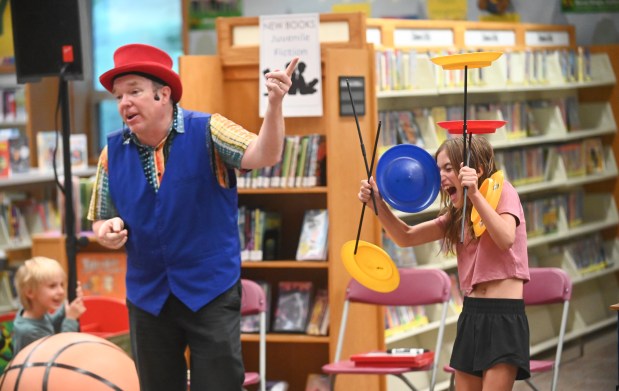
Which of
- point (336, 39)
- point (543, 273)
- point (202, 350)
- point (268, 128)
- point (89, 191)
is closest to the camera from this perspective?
point (268, 128)

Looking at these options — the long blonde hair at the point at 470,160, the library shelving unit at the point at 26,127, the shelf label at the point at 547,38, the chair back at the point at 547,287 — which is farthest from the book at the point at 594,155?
the long blonde hair at the point at 470,160

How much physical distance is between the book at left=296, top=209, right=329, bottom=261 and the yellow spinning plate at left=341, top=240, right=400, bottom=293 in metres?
2.11

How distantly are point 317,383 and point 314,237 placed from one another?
2.65 feet

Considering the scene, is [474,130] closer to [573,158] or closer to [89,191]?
[89,191]

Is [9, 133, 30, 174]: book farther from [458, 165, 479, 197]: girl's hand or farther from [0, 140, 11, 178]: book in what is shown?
[458, 165, 479, 197]: girl's hand

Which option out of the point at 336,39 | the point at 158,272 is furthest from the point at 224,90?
the point at 158,272

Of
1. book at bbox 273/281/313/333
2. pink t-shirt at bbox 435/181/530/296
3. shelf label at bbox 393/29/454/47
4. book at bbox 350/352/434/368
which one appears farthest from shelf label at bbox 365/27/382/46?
pink t-shirt at bbox 435/181/530/296

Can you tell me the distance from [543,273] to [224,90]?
2059 mm

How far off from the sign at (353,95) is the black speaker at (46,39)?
1.36 meters

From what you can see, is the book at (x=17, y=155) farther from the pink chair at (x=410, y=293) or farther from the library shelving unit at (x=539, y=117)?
the pink chair at (x=410, y=293)

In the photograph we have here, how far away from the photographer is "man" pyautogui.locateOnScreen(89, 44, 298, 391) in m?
3.77

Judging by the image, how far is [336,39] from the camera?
19.6 ft

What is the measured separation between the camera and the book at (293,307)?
19.7 feet

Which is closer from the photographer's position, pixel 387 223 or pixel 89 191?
pixel 387 223
